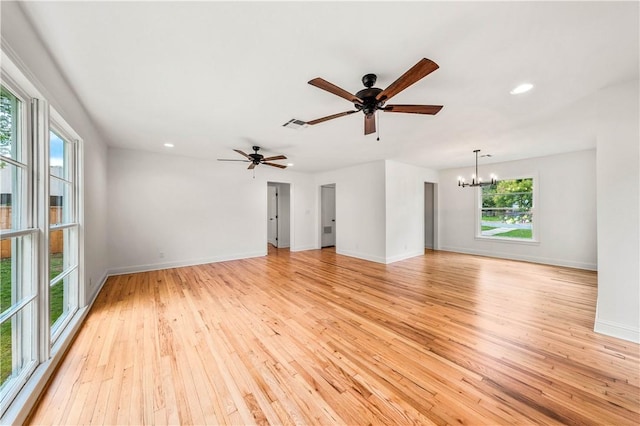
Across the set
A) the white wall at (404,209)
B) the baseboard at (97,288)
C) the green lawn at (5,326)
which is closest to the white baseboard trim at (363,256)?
the white wall at (404,209)

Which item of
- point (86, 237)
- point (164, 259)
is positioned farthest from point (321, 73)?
point (164, 259)

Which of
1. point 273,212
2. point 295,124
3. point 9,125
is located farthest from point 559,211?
point 9,125

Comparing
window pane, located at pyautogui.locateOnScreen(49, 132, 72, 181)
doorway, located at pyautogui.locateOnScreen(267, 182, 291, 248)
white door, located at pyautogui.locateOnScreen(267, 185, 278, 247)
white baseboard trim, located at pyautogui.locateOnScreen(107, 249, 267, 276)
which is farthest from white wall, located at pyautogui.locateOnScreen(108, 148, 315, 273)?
window pane, located at pyautogui.locateOnScreen(49, 132, 72, 181)

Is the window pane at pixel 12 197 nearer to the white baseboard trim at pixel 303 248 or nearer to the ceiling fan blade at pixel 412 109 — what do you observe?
the ceiling fan blade at pixel 412 109

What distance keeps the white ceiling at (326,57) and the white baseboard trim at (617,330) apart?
2.35 metres

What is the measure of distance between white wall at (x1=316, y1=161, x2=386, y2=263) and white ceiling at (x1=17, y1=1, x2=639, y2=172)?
2.45 metres

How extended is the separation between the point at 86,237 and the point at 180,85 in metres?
2.29

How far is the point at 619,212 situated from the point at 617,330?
1.16 meters

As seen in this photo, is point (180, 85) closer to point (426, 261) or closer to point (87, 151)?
point (87, 151)

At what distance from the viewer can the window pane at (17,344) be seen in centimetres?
154

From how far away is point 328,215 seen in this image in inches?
325

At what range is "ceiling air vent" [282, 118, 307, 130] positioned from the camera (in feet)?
10.4

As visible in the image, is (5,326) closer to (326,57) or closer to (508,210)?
(326,57)

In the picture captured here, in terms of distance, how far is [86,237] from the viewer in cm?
297
